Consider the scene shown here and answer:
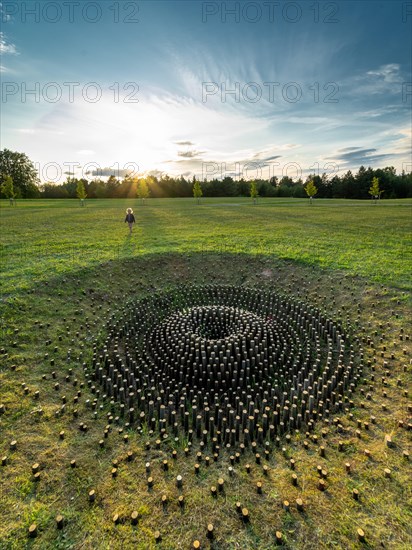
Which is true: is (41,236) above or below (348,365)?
above

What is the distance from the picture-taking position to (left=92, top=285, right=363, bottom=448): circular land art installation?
6.63m

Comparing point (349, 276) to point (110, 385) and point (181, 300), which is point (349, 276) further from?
point (110, 385)

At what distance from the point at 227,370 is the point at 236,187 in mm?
95496

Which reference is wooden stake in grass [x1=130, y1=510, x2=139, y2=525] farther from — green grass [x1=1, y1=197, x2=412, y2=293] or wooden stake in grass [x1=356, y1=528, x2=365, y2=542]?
green grass [x1=1, y1=197, x2=412, y2=293]

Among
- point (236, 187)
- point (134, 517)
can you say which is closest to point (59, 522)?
point (134, 517)

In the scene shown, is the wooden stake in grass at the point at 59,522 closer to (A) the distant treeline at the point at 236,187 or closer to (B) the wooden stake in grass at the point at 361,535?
(B) the wooden stake in grass at the point at 361,535

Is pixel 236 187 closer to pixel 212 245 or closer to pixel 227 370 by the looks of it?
pixel 212 245

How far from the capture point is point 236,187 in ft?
324

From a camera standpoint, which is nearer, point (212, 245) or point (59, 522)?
point (59, 522)

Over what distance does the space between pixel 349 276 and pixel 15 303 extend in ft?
45.0

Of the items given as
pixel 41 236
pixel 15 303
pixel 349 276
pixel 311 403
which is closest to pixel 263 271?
pixel 349 276

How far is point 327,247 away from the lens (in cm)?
1970

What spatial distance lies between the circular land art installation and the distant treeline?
266 feet

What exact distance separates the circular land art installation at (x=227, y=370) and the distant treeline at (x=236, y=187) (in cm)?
8107
